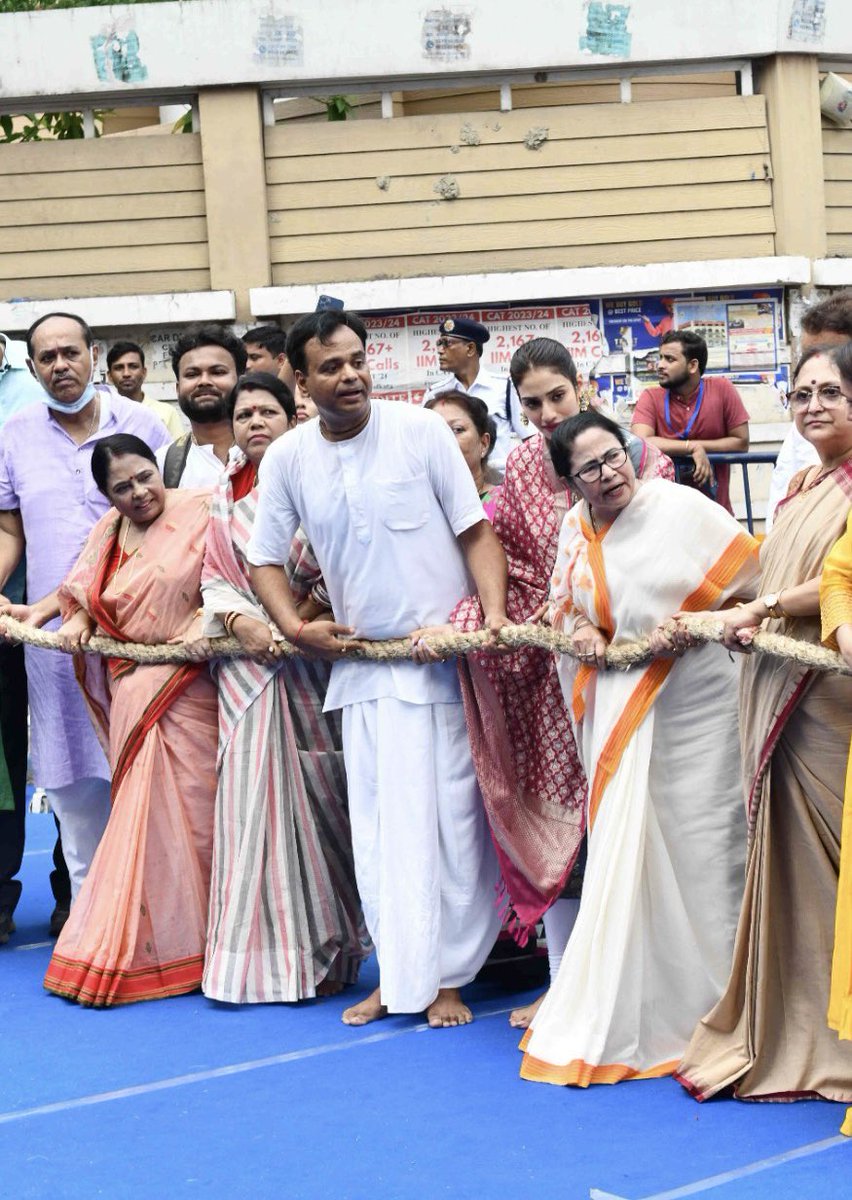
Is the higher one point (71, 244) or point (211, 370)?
point (71, 244)

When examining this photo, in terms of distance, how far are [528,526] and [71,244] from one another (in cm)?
690

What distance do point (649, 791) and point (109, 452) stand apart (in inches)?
89.4

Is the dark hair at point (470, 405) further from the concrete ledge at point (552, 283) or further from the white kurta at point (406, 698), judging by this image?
the concrete ledge at point (552, 283)

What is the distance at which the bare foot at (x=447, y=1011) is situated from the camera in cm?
485

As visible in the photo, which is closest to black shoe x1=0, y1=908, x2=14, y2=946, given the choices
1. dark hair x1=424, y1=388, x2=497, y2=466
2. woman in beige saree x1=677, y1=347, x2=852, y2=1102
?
dark hair x1=424, y1=388, x2=497, y2=466

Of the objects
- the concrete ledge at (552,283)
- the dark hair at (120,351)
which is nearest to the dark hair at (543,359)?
the dark hair at (120,351)

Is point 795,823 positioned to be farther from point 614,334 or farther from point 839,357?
point 614,334

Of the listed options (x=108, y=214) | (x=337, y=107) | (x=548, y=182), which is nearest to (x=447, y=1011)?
(x=548, y=182)

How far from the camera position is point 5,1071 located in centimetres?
470

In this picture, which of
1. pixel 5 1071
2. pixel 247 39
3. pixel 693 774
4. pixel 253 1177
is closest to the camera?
pixel 253 1177

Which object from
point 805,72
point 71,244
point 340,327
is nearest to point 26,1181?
point 340,327

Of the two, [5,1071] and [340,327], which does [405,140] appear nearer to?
[340,327]

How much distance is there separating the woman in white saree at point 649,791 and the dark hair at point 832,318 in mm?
779

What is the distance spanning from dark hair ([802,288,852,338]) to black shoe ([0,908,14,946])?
3.65 m
